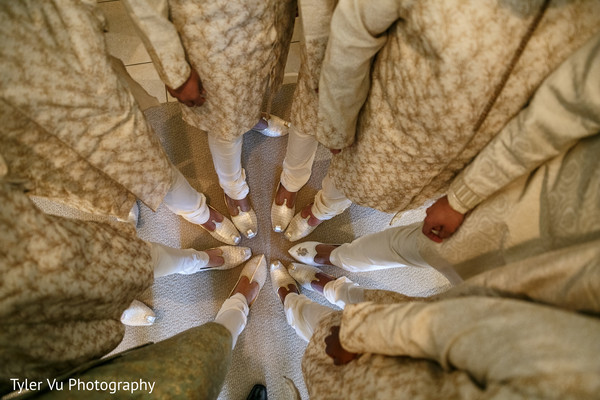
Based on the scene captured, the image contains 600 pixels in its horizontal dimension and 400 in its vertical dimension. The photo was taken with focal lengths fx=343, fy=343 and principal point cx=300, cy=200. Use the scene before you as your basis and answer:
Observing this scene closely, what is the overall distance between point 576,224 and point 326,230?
3.39 feet

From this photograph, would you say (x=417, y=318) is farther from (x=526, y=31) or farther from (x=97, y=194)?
(x=97, y=194)

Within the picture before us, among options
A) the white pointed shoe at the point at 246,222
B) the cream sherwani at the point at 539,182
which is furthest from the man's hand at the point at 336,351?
the white pointed shoe at the point at 246,222

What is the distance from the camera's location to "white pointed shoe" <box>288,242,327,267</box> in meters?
1.40

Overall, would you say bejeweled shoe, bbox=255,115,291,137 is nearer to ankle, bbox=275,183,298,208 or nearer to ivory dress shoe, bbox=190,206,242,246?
ankle, bbox=275,183,298,208

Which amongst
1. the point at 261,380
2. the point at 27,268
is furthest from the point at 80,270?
the point at 261,380

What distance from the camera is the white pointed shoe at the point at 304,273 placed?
4.48ft

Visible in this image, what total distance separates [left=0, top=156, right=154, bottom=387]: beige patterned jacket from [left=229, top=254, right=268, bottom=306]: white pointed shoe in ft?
2.25

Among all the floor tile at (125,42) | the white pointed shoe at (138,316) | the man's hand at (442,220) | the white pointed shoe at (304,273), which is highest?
the man's hand at (442,220)

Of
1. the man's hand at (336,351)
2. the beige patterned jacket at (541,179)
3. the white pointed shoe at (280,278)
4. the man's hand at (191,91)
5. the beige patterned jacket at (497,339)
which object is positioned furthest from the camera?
the white pointed shoe at (280,278)

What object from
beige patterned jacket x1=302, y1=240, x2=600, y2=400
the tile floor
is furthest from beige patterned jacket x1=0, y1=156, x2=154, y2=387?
the tile floor

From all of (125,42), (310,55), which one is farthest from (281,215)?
(125,42)

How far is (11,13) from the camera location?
0.53 metres

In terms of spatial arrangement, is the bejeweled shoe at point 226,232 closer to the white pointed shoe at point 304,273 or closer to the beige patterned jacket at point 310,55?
the white pointed shoe at point 304,273

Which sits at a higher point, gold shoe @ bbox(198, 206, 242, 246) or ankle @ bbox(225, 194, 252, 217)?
ankle @ bbox(225, 194, 252, 217)
